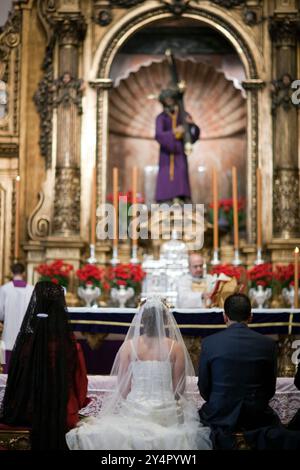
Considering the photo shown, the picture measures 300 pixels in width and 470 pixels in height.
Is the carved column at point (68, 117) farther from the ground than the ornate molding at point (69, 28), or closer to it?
closer to it

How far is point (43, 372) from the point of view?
213 inches

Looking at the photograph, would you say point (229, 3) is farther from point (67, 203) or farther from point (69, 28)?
point (67, 203)

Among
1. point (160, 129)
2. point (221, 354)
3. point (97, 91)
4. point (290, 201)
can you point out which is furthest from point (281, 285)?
point (221, 354)

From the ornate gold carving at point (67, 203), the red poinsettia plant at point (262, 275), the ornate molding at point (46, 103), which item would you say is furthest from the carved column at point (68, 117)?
the red poinsettia plant at point (262, 275)

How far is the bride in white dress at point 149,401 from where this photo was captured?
16.8 ft

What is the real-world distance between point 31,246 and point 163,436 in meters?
6.25

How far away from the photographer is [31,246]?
435 inches

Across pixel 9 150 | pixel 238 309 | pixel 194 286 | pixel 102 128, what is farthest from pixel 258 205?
pixel 238 309

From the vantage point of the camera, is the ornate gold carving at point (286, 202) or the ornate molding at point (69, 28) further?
the ornate molding at point (69, 28)

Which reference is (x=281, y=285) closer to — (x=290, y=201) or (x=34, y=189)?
(x=290, y=201)

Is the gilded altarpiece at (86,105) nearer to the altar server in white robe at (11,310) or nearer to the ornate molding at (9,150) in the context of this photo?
the ornate molding at (9,150)

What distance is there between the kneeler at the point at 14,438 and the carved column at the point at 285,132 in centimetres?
603
